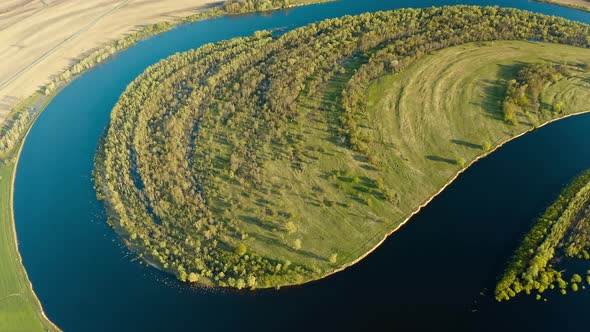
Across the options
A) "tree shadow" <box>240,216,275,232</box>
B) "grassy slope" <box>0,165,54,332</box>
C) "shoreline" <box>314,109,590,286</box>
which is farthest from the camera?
"tree shadow" <box>240,216,275,232</box>

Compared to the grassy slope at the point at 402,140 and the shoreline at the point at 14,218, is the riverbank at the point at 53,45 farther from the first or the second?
the grassy slope at the point at 402,140

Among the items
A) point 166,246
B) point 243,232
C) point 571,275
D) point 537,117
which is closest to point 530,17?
point 537,117

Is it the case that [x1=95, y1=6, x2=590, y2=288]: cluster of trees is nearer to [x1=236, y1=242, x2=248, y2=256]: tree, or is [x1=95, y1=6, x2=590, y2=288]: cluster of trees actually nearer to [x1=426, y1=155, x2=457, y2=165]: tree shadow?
[x1=236, y1=242, x2=248, y2=256]: tree

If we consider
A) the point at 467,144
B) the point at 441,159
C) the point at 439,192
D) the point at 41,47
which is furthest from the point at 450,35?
the point at 41,47

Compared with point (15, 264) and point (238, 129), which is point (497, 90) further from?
point (15, 264)

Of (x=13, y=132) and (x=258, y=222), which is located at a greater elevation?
(x=13, y=132)

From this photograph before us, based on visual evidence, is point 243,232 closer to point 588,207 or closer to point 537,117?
point 588,207

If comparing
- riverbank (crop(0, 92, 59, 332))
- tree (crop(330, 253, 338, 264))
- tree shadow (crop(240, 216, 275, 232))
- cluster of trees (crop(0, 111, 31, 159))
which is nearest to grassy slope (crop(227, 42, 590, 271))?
tree shadow (crop(240, 216, 275, 232))
